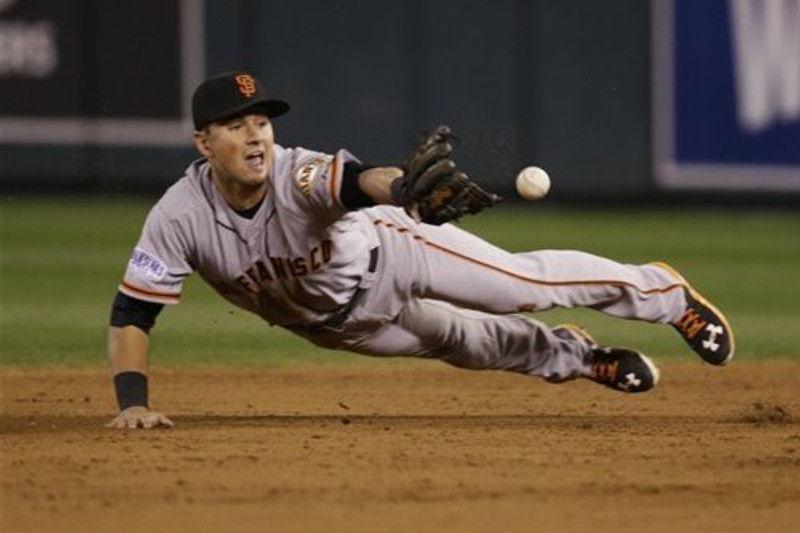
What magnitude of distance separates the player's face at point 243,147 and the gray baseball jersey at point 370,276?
0.11 meters

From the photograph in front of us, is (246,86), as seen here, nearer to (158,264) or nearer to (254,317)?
(158,264)

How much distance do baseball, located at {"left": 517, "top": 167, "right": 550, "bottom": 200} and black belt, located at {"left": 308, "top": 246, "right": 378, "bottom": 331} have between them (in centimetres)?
68

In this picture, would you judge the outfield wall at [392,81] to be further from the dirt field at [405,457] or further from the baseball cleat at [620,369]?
the baseball cleat at [620,369]

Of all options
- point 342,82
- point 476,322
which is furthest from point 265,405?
point 342,82

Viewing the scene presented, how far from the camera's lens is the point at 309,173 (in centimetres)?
564

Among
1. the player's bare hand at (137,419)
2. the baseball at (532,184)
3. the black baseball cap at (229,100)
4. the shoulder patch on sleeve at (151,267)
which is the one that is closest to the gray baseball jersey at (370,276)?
the shoulder patch on sleeve at (151,267)

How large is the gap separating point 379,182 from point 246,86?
2.04ft

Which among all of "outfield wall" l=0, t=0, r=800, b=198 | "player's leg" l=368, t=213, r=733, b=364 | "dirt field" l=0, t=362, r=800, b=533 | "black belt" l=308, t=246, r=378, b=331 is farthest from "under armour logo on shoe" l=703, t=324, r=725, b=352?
"outfield wall" l=0, t=0, r=800, b=198

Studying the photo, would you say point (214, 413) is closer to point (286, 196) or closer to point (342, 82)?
point (286, 196)

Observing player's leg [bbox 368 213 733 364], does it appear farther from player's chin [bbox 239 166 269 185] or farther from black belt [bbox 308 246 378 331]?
player's chin [bbox 239 166 269 185]

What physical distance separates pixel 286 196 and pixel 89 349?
344cm

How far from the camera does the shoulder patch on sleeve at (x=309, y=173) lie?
5.61 m

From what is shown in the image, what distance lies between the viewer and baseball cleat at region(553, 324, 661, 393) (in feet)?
21.5

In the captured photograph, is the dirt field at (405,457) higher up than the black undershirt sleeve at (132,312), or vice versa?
the black undershirt sleeve at (132,312)
